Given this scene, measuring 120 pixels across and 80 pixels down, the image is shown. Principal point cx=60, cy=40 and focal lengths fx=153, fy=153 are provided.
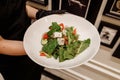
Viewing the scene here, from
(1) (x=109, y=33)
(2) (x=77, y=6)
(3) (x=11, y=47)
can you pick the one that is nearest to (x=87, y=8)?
(2) (x=77, y=6)

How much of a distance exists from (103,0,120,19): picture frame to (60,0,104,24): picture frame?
43mm

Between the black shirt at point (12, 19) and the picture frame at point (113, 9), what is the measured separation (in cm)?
44

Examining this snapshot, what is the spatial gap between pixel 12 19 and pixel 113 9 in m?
0.52

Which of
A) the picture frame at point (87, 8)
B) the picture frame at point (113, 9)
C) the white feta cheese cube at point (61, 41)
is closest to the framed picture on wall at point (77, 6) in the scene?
the picture frame at point (87, 8)

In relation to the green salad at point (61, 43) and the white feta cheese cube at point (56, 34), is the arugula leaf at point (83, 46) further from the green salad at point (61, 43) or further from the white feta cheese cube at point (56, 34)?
the white feta cheese cube at point (56, 34)

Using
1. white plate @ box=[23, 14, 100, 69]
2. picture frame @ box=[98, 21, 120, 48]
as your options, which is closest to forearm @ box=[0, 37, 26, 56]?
white plate @ box=[23, 14, 100, 69]

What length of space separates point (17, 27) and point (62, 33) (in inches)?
9.7

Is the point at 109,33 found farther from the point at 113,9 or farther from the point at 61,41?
the point at 61,41

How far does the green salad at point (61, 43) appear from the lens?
778 mm

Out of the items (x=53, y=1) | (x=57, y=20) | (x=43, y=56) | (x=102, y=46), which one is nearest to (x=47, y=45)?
(x=43, y=56)

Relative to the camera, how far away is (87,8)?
0.85 m

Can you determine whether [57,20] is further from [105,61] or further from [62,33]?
[105,61]

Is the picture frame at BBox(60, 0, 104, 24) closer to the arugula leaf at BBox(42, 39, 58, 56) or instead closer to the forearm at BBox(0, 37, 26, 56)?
the arugula leaf at BBox(42, 39, 58, 56)

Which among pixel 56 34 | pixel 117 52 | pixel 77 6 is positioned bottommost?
pixel 117 52
